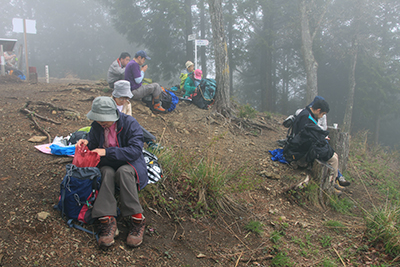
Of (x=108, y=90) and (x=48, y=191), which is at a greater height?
(x=108, y=90)

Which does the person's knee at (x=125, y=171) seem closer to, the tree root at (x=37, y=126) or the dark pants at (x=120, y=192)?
the dark pants at (x=120, y=192)

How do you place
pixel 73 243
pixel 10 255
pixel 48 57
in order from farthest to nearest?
pixel 48 57 < pixel 73 243 < pixel 10 255

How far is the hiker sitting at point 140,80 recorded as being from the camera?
20.4ft

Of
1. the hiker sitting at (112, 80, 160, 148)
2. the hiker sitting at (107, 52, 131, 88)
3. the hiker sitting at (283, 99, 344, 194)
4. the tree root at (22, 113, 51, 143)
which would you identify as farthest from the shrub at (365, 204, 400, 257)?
the hiker sitting at (107, 52, 131, 88)

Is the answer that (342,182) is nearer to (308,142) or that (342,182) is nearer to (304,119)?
(308,142)

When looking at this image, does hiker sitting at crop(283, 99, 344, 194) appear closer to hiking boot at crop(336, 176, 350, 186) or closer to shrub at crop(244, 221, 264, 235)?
hiking boot at crop(336, 176, 350, 186)

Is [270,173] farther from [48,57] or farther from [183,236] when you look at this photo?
[48,57]

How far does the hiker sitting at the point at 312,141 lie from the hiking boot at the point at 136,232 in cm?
343

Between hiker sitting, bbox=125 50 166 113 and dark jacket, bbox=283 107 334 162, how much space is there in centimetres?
355

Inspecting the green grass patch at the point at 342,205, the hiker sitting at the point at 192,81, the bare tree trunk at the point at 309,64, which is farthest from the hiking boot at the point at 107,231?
the bare tree trunk at the point at 309,64

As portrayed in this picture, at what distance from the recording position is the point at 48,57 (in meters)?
32.5

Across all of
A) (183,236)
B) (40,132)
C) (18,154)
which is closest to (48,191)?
(18,154)

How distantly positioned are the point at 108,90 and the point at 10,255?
643 centimetres

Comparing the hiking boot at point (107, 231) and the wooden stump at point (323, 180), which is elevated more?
the hiking boot at point (107, 231)
